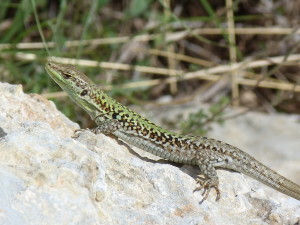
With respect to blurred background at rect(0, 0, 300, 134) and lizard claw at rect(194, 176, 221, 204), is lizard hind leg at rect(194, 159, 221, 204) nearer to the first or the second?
lizard claw at rect(194, 176, 221, 204)

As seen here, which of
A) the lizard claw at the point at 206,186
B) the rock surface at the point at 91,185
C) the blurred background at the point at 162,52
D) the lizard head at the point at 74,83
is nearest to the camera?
the rock surface at the point at 91,185

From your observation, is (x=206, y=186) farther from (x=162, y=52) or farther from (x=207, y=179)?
(x=162, y=52)

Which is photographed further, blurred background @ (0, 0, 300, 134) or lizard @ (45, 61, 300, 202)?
blurred background @ (0, 0, 300, 134)

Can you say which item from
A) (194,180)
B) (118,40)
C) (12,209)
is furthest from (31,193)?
(118,40)

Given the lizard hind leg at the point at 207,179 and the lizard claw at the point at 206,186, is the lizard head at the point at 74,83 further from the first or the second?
the lizard claw at the point at 206,186

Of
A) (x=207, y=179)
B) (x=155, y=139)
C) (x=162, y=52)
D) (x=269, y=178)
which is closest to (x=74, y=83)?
(x=155, y=139)

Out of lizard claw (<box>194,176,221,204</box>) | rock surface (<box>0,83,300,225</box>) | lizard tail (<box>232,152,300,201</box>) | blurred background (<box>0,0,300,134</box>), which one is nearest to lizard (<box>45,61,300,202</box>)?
lizard tail (<box>232,152,300,201</box>)

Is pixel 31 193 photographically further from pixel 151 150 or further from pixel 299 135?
pixel 299 135

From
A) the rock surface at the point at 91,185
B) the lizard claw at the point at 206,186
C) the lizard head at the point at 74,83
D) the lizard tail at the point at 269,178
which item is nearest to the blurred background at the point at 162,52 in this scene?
the lizard head at the point at 74,83
